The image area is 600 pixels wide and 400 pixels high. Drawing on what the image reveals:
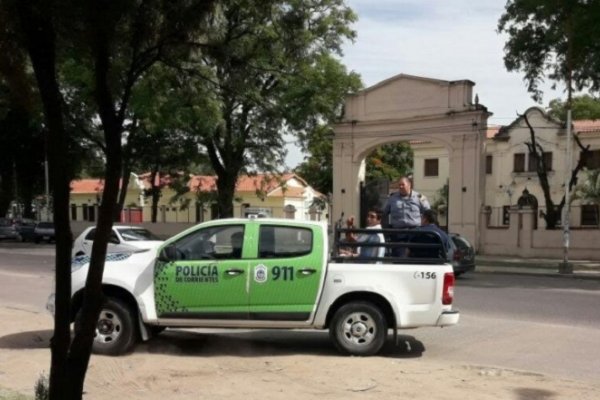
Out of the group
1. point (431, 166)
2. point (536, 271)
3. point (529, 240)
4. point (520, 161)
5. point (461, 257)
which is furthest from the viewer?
point (431, 166)

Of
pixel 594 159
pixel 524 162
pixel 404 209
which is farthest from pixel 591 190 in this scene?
pixel 404 209

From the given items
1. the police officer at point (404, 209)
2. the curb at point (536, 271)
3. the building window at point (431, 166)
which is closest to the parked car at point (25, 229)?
the building window at point (431, 166)

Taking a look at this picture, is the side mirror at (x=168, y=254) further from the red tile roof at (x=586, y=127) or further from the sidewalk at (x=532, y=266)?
the red tile roof at (x=586, y=127)

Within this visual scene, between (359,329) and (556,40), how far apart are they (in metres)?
21.9

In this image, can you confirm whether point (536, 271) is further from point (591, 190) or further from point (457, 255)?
point (591, 190)

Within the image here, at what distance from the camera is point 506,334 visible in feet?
32.1

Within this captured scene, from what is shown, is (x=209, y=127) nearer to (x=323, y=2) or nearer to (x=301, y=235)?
(x=323, y=2)

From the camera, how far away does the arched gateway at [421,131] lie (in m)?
30.6

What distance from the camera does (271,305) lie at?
7922mm

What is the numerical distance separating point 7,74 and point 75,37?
0.68 metres

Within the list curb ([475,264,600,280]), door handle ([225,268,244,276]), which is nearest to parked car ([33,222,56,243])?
curb ([475,264,600,280])

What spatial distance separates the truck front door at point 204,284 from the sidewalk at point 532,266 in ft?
56.3

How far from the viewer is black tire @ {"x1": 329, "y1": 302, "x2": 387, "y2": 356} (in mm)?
7922

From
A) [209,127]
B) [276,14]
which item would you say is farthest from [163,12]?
[209,127]
